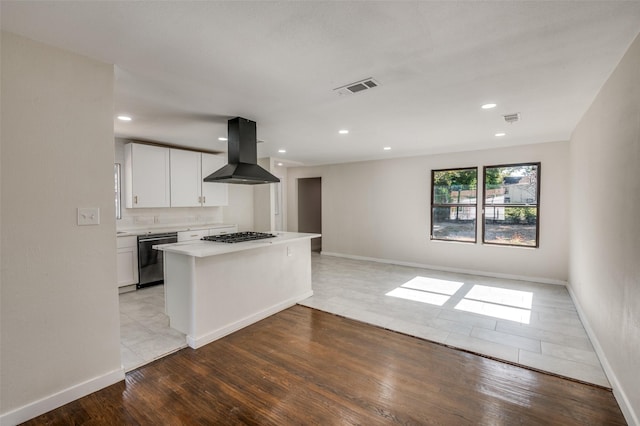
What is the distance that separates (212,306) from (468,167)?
4976 mm

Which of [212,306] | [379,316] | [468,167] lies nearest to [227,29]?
A: [212,306]

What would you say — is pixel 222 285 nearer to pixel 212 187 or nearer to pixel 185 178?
pixel 185 178

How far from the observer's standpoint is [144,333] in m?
3.10

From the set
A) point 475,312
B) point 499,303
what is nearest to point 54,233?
point 475,312

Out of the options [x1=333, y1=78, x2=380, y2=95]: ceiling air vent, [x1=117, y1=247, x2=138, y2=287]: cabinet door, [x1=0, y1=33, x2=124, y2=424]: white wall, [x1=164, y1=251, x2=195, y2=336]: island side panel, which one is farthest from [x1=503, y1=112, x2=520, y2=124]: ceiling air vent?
[x1=117, y1=247, x2=138, y2=287]: cabinet door

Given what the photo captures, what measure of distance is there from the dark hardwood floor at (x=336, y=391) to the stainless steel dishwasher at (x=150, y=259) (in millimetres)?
2381

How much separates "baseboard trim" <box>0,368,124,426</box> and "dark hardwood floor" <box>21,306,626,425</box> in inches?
1.8

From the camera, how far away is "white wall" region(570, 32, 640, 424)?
1812mm

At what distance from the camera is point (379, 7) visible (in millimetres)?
1562

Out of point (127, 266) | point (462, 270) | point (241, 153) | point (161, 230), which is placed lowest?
point (462, 270)

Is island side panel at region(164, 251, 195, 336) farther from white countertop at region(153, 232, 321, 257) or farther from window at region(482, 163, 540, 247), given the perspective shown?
window at region(482, 163, 540, 247)

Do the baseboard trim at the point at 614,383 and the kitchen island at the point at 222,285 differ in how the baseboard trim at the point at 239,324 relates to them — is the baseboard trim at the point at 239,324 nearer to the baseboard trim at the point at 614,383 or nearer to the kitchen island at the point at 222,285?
the kitchen island at the point at 222,285

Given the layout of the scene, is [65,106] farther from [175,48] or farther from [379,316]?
[379,316]

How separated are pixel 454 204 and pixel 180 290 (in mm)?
4990
